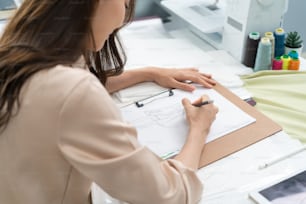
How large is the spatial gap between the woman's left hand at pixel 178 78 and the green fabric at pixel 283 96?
12 cm

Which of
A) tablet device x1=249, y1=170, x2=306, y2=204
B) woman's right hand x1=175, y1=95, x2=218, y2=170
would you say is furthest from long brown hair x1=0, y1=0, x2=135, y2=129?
tablet device x1=249, y1=170, x2=306, y2=204

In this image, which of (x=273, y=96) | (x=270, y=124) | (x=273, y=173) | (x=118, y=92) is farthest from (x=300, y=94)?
(x=118, y=92)

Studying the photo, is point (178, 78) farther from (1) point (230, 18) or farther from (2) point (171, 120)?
(1) point (230, 18)

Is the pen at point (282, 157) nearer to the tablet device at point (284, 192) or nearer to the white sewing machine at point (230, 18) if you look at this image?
the tablet device at point (284, 192)

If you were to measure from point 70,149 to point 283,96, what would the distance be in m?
0.67

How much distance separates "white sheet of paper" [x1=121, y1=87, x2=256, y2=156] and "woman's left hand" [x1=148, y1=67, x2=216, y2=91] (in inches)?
0.8

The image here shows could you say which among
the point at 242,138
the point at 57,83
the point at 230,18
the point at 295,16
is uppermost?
the point at 57,83

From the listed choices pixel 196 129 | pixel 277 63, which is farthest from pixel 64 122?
pixel 277 63

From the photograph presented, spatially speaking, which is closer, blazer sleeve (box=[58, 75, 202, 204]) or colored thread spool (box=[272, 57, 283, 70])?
blazer sleeve (box=[58, 75, 202, 204])

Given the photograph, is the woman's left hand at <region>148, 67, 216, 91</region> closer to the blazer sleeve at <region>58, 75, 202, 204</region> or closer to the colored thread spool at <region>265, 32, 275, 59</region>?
the colored thread spool at <region>265, 32, 275, 59</region>

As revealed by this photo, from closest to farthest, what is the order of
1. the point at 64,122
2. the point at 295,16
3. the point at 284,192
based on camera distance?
the point at 64,122 < the point at 284,192 < the point at 295,16

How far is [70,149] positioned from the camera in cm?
64

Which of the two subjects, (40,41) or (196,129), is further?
(196,129)

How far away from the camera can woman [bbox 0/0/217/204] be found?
2.08 feet
